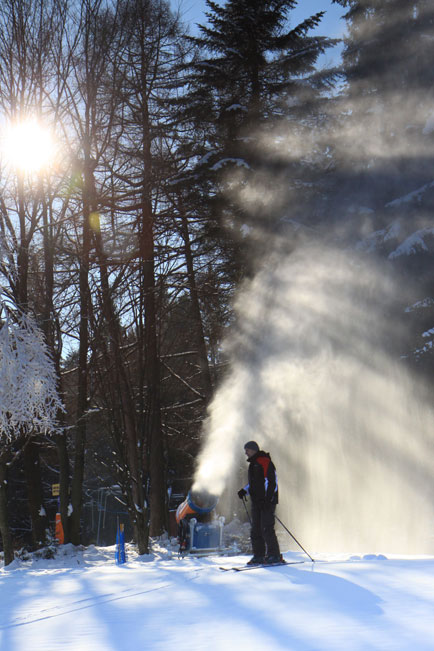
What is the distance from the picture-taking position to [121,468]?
1345 centimetres

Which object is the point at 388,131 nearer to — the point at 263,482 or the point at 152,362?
the point at 152,362

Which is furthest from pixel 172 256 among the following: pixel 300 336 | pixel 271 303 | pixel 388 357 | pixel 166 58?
pixel 388 357

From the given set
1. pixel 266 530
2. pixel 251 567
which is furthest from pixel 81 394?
pixel 251 567

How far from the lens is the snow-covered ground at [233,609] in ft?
14.7

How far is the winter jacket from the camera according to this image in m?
8.74

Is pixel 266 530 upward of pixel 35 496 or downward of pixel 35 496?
downward

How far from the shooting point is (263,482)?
8789 millimetres

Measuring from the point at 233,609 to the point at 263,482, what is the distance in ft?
10.7

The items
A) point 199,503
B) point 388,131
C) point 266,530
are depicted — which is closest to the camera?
point 266,530

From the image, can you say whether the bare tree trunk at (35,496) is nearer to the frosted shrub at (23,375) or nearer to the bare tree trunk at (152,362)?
the bare tree trunk at (152,362)

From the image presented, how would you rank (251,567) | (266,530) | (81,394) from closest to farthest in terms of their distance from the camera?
(251,567) < (266,530) < (81,394)

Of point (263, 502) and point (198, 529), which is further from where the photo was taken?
point (198, 529)

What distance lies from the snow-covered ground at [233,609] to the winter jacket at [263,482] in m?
0.94

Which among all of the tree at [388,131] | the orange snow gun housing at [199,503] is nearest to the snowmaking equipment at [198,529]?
the orange snow gun housing at [199,503]
